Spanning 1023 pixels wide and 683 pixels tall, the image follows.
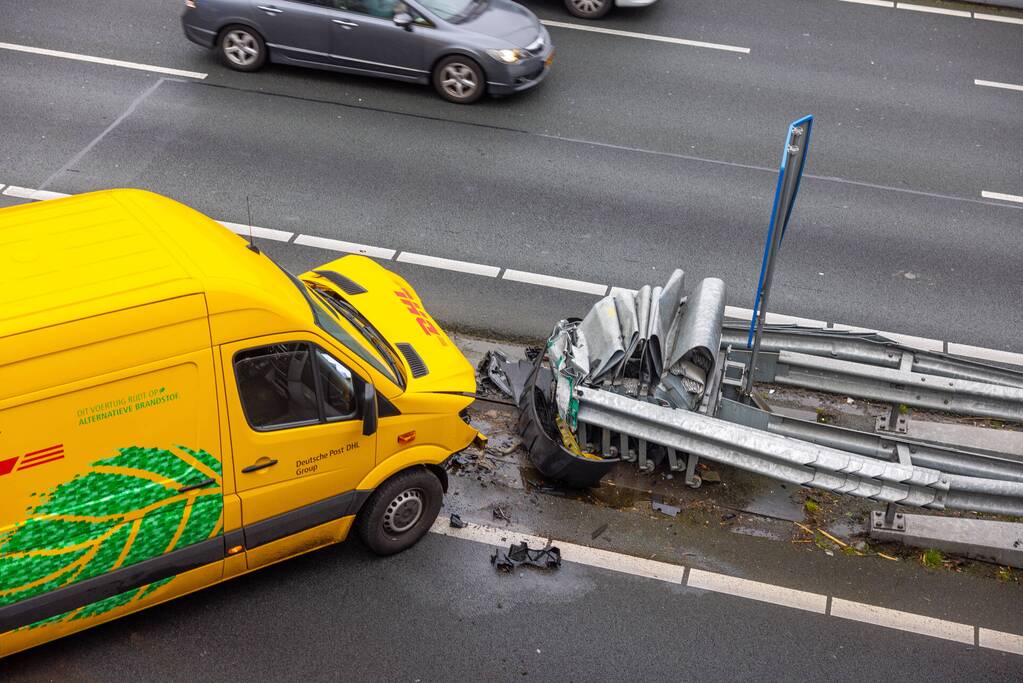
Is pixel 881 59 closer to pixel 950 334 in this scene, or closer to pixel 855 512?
pixel 950 334

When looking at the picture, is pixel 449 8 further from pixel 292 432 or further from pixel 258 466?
pixel 258 466

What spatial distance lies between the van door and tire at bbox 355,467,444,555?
11.4 inches

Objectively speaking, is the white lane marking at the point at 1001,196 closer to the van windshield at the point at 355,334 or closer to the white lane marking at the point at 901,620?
the white lane marking at the point at 901,620

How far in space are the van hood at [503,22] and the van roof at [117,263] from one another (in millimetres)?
7561

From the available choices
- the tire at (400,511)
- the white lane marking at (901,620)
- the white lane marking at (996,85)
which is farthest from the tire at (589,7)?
the white lane marking at (901,620)

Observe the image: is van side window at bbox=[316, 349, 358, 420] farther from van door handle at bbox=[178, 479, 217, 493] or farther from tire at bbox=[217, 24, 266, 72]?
tire at bbox=[217, 24, 266, 72]

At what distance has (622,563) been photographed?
7367 mm

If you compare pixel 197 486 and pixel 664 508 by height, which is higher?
pixel 197 486

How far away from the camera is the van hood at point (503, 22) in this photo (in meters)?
13.1

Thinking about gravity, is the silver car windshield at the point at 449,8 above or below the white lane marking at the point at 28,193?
above

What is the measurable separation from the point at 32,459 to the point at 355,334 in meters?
2.20

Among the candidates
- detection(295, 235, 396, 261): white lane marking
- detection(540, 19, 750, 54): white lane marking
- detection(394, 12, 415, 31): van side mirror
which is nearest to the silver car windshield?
detection(394, 12, 415, 31): van side mirror

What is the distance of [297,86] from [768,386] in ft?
24.0

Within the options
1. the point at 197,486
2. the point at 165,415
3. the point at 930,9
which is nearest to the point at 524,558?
the point at 197,486
